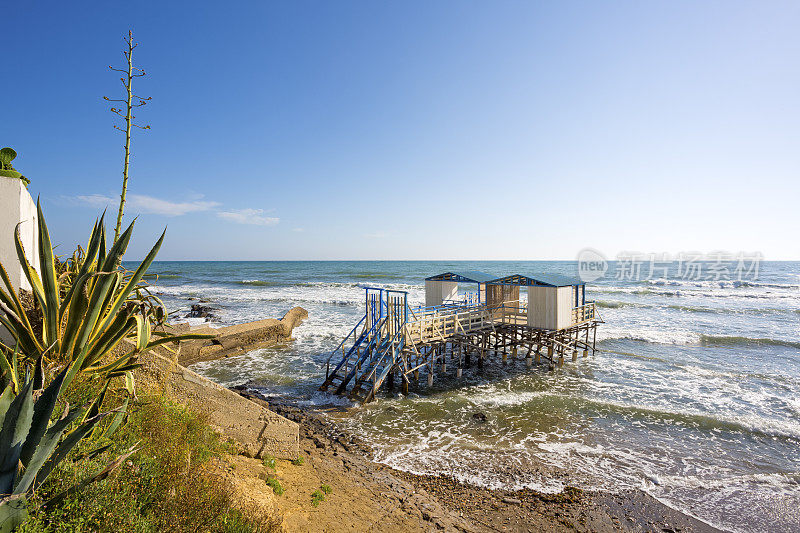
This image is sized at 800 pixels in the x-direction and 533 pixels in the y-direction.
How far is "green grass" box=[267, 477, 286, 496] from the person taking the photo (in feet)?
21.5

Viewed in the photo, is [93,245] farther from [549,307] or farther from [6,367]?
[549,307]

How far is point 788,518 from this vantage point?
27.3 ft

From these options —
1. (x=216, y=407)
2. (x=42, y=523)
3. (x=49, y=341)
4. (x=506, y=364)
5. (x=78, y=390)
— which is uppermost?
(x=49, y=341)

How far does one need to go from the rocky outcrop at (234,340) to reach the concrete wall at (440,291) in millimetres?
10382

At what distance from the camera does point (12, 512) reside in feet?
8.30

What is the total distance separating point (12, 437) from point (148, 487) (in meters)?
2.09

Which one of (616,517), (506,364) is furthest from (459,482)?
(506,364)

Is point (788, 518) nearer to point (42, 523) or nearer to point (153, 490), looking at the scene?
point (153, 490)

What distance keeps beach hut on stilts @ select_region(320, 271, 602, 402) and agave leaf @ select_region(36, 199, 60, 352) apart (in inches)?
430

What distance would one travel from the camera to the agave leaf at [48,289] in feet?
12.9

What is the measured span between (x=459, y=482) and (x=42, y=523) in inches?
317

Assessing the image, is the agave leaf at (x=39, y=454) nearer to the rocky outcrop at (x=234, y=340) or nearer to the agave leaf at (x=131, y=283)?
the agave leaf at (x=131, y=283)

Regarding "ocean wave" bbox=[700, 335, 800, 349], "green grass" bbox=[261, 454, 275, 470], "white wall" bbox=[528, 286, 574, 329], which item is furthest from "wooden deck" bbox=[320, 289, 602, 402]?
"ocean wave" bbox=[700, 335, 800, 349]

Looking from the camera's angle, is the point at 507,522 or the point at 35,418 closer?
the point at 35,418
